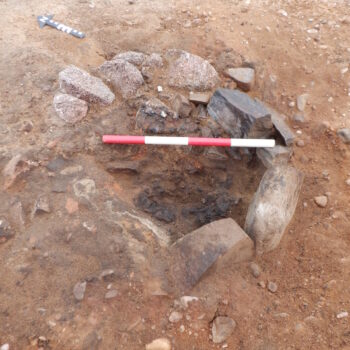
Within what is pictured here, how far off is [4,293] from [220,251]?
119 centimetres

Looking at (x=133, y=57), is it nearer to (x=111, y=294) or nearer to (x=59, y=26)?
(x=59, y=26)

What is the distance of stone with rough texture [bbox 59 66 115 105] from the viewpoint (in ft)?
9.35

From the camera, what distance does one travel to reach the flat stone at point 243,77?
3180 mm

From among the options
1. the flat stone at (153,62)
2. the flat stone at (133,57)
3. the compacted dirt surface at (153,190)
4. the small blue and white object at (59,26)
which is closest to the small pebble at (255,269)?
the compacted dirt surface at (153,190)

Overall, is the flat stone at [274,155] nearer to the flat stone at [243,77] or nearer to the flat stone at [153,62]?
the flat stone at [243,77]

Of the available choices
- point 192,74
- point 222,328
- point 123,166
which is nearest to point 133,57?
point 192,74

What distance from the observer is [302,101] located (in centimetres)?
324

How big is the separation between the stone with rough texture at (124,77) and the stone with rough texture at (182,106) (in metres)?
0.36

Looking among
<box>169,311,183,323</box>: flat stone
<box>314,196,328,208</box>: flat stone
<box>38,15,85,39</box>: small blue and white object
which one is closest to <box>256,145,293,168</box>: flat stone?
<box>314,196,328,208</box>: flat stone

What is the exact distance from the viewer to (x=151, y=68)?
3191 millimetres

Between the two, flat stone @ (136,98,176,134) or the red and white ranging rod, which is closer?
the red and white ranging rod

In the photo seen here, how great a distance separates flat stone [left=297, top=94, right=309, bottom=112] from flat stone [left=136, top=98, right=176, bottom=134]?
1.18 m

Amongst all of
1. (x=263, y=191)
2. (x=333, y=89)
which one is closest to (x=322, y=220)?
(x=263, y=191)

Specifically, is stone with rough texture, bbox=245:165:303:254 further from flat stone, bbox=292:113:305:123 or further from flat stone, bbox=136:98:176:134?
flat stone, bbox=136:98:176:134
